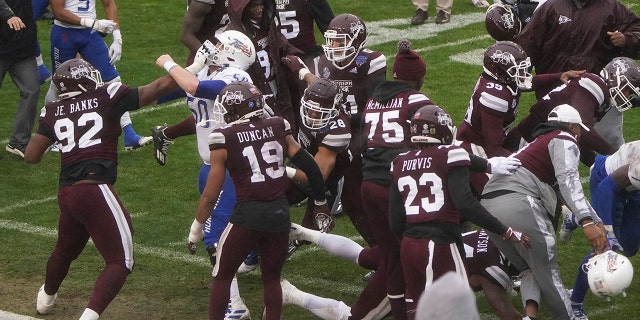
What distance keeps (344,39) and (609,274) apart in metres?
2.75

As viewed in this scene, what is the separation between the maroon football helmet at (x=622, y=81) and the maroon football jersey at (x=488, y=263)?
1.45m

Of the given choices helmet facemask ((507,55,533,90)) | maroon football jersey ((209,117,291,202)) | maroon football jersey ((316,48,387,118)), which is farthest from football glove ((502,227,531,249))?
maroon football jersey ((316,48,387,118))

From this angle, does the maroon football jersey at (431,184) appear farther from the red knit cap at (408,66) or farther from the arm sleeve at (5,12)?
the arm sleeve at (5,12)

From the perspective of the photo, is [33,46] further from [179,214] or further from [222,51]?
[222,51]

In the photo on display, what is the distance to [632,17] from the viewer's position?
29.9 ft

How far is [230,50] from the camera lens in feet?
24.9

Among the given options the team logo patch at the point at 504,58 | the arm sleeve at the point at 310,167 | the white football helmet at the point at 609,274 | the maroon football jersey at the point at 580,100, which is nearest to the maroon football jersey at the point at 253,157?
the arm sleeve at the point at 310,167

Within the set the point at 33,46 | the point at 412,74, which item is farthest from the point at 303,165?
the point at 33,46

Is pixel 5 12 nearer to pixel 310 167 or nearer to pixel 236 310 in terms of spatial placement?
pixel 236 310

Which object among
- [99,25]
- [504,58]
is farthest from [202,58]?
[99,25]

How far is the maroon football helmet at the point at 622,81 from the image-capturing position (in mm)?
7668

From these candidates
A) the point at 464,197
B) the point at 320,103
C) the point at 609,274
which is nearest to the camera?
the point at 464,197

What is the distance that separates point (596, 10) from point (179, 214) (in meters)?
3.84

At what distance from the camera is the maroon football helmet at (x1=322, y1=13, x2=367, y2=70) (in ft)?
26.7
